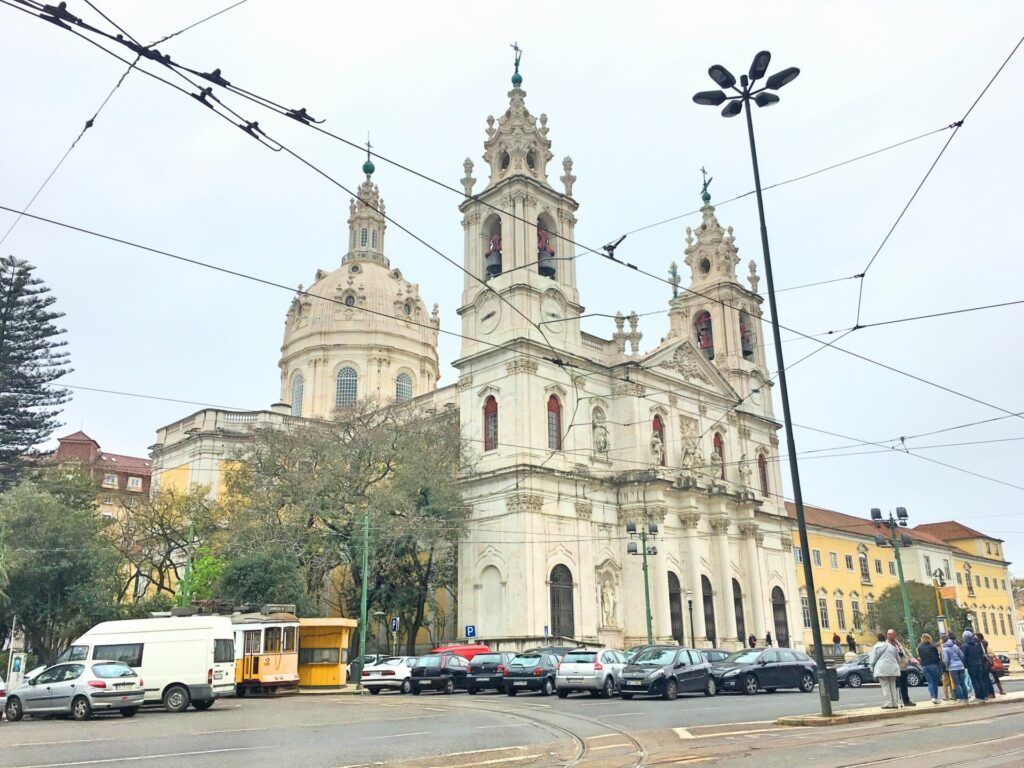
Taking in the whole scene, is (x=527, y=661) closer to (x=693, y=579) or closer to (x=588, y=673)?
(x=588, y=673)

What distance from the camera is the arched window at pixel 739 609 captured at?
1858 inches

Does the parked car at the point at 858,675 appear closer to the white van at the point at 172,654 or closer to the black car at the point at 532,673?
the black car at the point at 532,673

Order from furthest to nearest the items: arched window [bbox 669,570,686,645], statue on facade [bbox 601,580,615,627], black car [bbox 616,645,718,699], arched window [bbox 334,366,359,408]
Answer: arched window [bbox 334,366,359,408] < arched window [bbox 669,570,686,645] < statue on facade [bbox 601,580,615,627] < black car [bbox 616,645,718,699]

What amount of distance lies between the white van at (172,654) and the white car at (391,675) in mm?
6425

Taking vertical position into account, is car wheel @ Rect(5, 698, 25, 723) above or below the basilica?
below

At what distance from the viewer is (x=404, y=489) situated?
37.6 meters

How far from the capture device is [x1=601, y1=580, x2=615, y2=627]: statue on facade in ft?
135

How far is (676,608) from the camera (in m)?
43.4

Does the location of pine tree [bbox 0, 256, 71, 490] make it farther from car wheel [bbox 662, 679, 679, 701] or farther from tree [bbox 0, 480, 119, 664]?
car wheel [bbox 662, 679, 679, 701]

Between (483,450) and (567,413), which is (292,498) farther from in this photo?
(567,413)

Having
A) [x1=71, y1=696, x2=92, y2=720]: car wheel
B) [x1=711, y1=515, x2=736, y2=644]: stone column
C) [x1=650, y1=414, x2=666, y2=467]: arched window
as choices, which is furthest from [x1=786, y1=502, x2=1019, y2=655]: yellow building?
[x1=71, y1=696, x2=92, y2=720]: car wheel

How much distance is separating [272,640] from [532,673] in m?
7.75

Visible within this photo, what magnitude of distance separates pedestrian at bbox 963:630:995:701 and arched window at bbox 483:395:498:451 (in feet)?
84.5

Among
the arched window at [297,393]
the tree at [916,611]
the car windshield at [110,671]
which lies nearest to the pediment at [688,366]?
the tree at [916,611]
